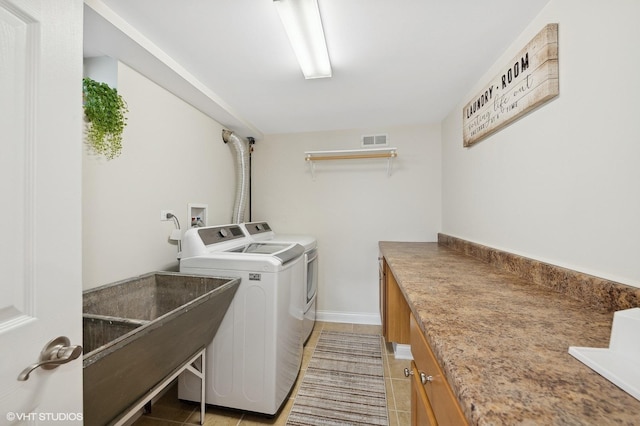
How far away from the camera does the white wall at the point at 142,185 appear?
1397mm

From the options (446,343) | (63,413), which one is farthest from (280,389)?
(446,343)

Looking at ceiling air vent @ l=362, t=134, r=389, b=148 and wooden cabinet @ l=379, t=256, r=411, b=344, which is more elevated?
ceiling air vent @ l=362, t=134, r=389, b=148

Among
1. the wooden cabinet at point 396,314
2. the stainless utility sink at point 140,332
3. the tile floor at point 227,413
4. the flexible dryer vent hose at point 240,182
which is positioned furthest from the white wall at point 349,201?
the stainless utility sink at point 140,332

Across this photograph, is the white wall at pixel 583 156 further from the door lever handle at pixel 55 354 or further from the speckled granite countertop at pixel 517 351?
the door lever handle at pixel 55 354

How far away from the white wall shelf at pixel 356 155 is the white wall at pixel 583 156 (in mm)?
1327

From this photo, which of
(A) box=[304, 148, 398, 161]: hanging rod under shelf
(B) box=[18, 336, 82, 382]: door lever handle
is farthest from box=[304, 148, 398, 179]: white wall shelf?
(B) box=[18, 336, 82, 382]: door lever handle

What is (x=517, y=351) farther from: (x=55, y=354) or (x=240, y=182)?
(x=240, y=182)

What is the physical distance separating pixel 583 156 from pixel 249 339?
188cm

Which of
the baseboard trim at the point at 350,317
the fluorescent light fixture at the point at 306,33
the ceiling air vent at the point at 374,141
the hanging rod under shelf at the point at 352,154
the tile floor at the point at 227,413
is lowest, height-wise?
the tile floor at the point at 227,413

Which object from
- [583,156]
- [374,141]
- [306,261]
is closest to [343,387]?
[306,261]

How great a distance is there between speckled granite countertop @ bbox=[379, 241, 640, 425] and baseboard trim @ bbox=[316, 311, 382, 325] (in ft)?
6.59

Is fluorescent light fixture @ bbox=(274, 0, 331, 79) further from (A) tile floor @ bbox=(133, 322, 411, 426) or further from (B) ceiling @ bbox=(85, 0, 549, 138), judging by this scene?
(A) tile floor @ bbox=(133, 322, 411, 426)

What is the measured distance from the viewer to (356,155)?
290 centimetres

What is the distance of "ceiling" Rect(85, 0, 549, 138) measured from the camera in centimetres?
123
